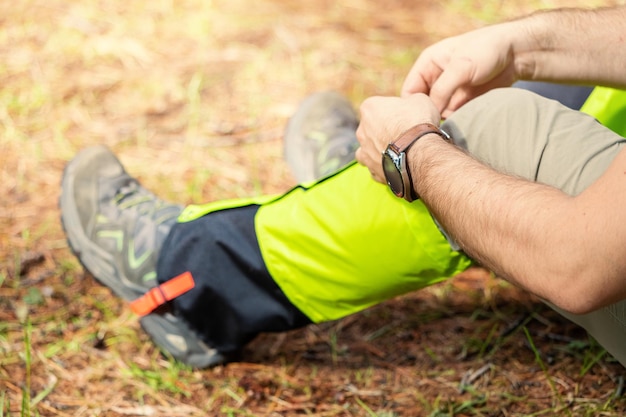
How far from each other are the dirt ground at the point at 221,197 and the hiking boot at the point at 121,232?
0.28ft

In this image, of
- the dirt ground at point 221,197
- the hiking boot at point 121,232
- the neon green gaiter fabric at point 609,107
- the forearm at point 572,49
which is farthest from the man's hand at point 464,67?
the hiking boot at point 121,232

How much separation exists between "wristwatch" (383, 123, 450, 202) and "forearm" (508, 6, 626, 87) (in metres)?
0.37

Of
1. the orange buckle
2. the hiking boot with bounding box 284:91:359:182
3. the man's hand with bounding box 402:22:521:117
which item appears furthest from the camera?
the hiking boot with bounding box 284:91:359:182

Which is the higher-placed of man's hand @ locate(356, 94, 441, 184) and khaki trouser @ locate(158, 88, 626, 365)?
man's hand @ locate(356, 94, 441, 184)

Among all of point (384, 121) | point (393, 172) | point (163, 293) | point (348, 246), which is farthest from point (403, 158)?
point (163, 293)

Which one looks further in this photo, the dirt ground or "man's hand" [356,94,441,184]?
the dirt ground

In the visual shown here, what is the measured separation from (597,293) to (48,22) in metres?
2.70

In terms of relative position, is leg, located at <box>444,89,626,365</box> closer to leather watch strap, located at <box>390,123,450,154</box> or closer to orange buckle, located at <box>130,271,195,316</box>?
leather watch strap, located at <box>390,123,450,154</box>

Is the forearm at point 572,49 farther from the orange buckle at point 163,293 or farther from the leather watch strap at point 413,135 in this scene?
the orange buckle at point 163,293

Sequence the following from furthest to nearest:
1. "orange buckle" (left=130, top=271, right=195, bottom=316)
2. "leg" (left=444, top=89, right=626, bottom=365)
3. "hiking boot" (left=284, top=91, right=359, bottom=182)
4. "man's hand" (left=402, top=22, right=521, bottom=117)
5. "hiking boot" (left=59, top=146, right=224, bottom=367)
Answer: "hiking boot" (left=284, top=91, right=359, bottom=182)
"hiking boot" (left=59, top=146, right=224, bottom=367)
"orange buckle" (left=130, top=271, right=195, bottom=316)
"man's hand" (left=402, top=22, right=521, bottom=117)
"leg" (left=444, top=89, right=626, bottom=365)

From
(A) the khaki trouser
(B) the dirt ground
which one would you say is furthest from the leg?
(B) the dirt ground

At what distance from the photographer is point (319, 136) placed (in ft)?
7.70

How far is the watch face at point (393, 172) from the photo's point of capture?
1269mm

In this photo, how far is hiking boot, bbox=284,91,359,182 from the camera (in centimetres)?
226
